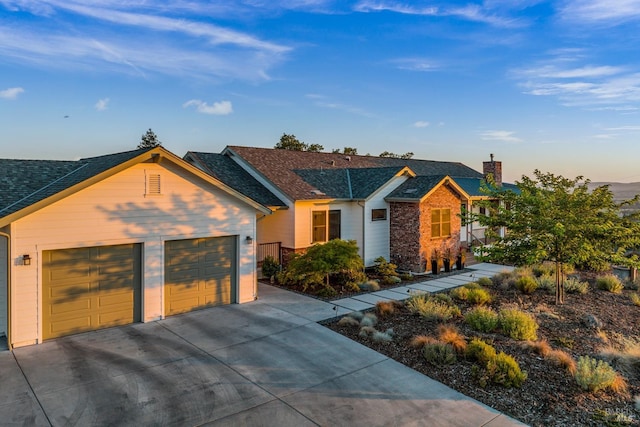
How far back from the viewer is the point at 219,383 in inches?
Answer: 271

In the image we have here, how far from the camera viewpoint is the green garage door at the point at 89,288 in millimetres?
8961

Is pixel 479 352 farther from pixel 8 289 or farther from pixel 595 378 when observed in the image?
pixel 8 289

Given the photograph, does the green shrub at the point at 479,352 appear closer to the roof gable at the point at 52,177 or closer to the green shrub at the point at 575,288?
the roof gable at the point at 52,177

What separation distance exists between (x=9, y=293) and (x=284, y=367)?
6428 millimetres

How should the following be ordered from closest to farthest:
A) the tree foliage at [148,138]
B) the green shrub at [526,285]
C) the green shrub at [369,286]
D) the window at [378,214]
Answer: the green shrub at [526,285]
the green shrub at [369,286]
the window at [378,214]
the tree foliage at [148,138]

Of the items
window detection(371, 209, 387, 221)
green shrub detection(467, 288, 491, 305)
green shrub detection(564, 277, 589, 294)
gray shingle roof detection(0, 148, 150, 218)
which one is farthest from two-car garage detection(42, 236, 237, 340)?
green shrub detection(564, 277, 589, 294)

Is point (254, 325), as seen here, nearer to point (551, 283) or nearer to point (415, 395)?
point (415, 395)

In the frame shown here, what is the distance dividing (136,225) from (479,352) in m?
9.10

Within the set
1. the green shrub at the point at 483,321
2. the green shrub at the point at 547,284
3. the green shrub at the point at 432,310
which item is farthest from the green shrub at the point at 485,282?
the green shrub at the point at 483,321

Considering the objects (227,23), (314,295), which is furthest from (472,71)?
(314,295)

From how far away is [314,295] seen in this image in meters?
13.7

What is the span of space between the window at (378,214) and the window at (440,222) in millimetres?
2365

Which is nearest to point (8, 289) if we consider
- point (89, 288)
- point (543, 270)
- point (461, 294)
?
point (89, 288)

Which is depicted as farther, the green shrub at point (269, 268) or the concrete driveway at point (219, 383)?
the green shrub at point (269, 268)
